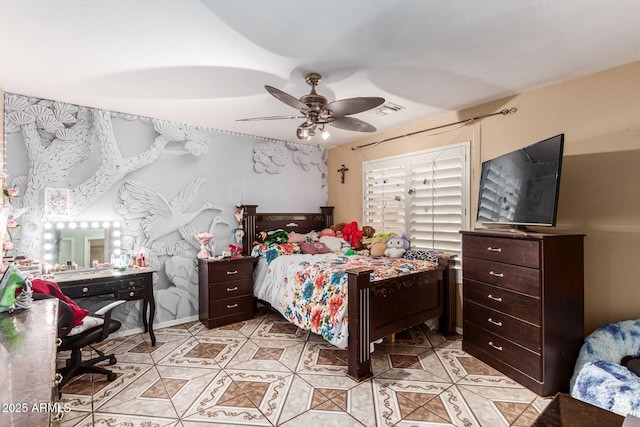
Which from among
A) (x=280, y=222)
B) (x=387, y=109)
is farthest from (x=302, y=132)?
(x=280, y=222)

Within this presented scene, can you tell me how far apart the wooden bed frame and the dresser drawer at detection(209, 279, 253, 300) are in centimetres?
181

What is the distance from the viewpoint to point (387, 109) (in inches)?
135

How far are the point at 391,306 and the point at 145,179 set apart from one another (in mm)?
3180

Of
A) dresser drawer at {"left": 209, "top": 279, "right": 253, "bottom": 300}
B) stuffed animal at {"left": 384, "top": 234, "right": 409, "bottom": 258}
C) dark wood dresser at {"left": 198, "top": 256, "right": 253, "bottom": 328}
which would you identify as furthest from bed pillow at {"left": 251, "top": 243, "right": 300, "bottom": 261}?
stuffed animal at {"left": 384, "top": 234, "right": 409, "bottom": 258}

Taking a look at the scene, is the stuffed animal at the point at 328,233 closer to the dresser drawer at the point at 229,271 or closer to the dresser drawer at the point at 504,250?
the dresser drawer at the point at 229,271

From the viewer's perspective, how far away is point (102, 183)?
345 centimetres

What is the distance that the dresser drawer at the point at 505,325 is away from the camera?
7.72ft

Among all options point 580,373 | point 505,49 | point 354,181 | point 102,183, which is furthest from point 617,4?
point 102,183

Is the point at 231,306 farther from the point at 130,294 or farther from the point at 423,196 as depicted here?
the point at 423,196

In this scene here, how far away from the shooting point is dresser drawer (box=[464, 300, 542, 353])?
235cm

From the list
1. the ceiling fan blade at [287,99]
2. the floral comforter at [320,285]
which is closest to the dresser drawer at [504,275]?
the floral comforter at [320,285]

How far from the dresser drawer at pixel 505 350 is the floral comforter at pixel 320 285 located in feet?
2.47

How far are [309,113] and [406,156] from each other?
2034 mm

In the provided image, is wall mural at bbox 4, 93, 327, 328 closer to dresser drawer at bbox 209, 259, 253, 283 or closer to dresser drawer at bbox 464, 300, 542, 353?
dresser drawer at bbox 209, 259, 253, 283
